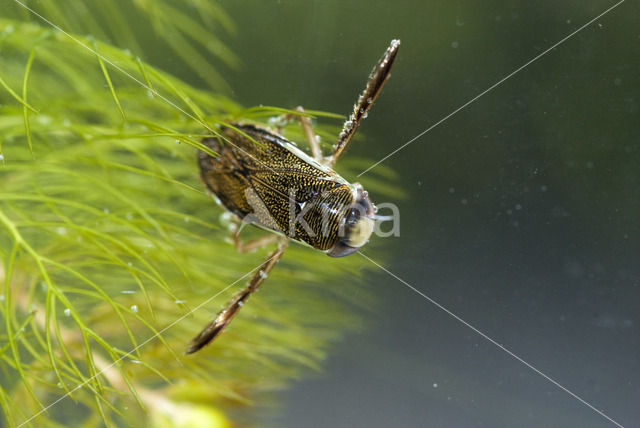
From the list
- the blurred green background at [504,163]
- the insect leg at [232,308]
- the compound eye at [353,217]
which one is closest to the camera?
the compound eye at [353,217]

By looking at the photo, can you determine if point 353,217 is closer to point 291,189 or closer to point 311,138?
point 291,189

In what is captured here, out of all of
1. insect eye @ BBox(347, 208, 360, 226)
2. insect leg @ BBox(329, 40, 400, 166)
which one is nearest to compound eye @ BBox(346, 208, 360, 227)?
insect eye @ BBox(347, 208, 360, 226)

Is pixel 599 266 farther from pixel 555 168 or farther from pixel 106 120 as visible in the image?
pixel 106 120

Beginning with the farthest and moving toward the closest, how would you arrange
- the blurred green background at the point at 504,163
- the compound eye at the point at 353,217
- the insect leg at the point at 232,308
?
the blurred green background at the point at 504,163, the insect leg at the point at 232,308, the compound eye at the point at 353,217

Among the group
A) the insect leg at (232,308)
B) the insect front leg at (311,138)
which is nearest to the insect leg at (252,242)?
the insect leg at (232,308)

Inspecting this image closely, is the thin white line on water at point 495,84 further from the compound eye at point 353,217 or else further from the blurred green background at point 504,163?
the compound eye at point 353,217

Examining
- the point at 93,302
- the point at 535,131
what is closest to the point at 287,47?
the point at 535,131

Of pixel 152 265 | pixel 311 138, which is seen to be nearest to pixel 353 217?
pixel 311 138
